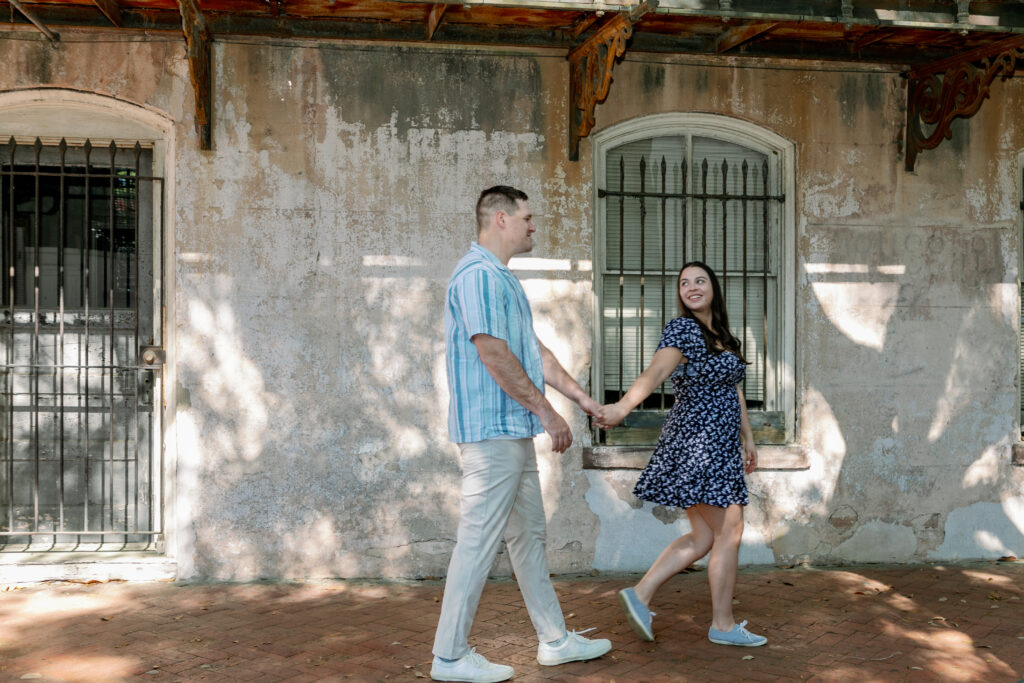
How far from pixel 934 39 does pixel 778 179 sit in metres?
1.31

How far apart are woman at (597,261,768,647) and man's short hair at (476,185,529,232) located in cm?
100

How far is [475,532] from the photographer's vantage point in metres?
4.24

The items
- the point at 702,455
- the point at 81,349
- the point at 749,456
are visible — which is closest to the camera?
the point at 702,455

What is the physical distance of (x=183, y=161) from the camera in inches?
241

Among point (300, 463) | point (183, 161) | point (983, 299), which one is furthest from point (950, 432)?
point (183, 161)

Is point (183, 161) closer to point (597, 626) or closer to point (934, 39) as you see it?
point (597, 626)

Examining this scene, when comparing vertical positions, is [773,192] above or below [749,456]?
above

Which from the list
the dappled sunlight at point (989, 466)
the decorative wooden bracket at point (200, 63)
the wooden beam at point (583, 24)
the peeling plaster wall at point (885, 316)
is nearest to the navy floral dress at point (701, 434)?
the peeling plaster wall at point (885, 316)

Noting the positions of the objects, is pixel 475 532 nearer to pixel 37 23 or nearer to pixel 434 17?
pixel 434 17

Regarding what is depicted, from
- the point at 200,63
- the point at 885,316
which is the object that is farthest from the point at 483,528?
the point at 885,316

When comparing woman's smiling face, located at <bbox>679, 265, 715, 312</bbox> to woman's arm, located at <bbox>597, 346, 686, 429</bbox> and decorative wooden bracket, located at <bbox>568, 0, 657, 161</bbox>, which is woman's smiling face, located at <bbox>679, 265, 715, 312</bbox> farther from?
decorative wooden bracket, located at <bbox>568, 0, 657, 161</bbox>

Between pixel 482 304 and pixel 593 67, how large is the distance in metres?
2.47

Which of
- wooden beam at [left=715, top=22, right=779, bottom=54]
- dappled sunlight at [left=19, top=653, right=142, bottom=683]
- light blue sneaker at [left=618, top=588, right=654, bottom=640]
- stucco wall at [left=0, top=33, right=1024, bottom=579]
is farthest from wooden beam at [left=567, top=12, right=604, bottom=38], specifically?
dappled sunlight at [left=19, top=653, right=142, bottom=683]

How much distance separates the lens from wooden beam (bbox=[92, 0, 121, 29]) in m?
5.66
